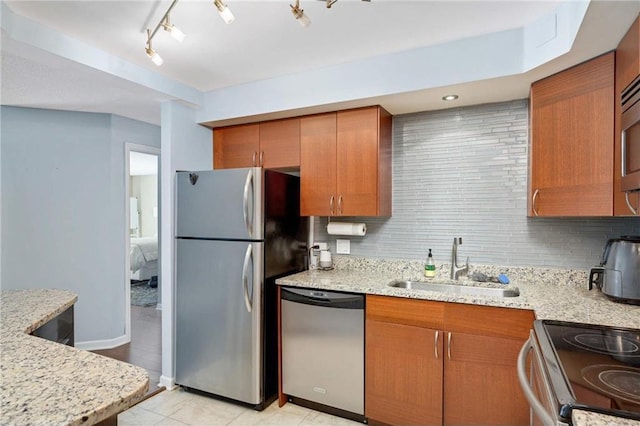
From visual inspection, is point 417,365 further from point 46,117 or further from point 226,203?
point 46,117

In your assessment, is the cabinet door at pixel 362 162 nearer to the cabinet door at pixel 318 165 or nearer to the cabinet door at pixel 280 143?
the cabinet door at pixel 318 165

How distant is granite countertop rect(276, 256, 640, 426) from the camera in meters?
1.58

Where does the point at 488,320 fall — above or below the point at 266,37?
below

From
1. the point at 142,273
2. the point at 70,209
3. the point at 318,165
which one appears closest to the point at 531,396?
the point at 318,165

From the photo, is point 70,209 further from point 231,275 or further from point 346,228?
point 346,228

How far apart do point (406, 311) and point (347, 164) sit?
109 cm

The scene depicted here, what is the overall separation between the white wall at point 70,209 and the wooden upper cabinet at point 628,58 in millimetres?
3868

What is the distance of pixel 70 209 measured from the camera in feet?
11.0

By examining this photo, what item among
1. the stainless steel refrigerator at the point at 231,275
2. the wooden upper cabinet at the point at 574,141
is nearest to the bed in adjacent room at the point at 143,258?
the stainless steel refrigerator at the point at 231,275

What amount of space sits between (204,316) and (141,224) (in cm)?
654

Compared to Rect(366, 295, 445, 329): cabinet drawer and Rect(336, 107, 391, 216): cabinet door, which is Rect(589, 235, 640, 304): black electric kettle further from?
Rect(336, 107, 391, 216): cabinet door

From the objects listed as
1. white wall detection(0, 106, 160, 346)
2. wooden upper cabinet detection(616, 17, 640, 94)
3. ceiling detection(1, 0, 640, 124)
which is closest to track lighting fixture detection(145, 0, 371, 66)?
ceiling detection(1, 0, 640, 124)

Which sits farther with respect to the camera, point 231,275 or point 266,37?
point 231,275

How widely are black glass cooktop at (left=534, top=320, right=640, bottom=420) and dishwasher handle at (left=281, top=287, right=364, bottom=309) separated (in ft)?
3.37
